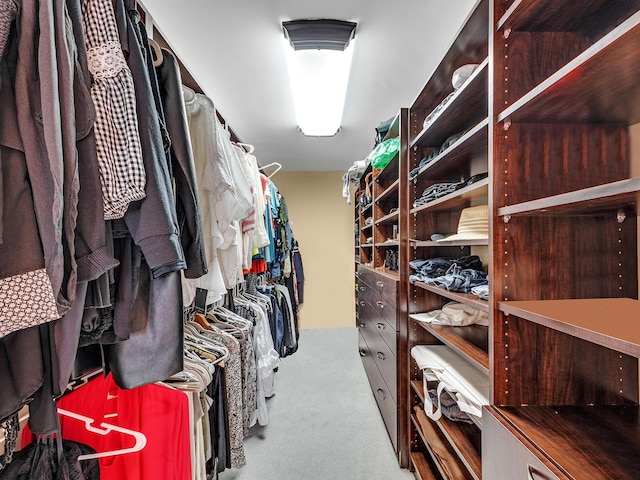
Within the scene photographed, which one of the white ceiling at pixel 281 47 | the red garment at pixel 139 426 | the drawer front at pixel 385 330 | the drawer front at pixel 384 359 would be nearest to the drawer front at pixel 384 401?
the drawer front at pixel 384 359

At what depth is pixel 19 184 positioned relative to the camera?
1.76 feet

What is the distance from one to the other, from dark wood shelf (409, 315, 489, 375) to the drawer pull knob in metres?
0.28

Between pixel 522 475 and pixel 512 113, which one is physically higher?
pixel 512 113

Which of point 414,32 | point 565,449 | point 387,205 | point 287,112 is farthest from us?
point 387,205

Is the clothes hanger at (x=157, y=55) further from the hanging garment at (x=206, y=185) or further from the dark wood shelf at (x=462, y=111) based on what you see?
the dark wood shelf at (x=462, y=111)

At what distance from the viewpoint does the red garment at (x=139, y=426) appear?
3.14 ft

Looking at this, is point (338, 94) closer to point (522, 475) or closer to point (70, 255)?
point (70, 255)

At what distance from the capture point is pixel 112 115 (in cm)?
64

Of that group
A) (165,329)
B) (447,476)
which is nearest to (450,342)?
(447,476)

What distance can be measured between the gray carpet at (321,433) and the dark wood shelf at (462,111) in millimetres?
1786

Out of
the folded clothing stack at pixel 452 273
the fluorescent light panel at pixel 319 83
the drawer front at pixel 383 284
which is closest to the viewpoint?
the folded clothing stack at pixel 452 273

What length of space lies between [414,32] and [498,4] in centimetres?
80

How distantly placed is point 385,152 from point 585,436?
1.70m

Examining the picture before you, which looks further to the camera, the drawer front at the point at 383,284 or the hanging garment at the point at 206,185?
the drawer front at the point at 383,284
